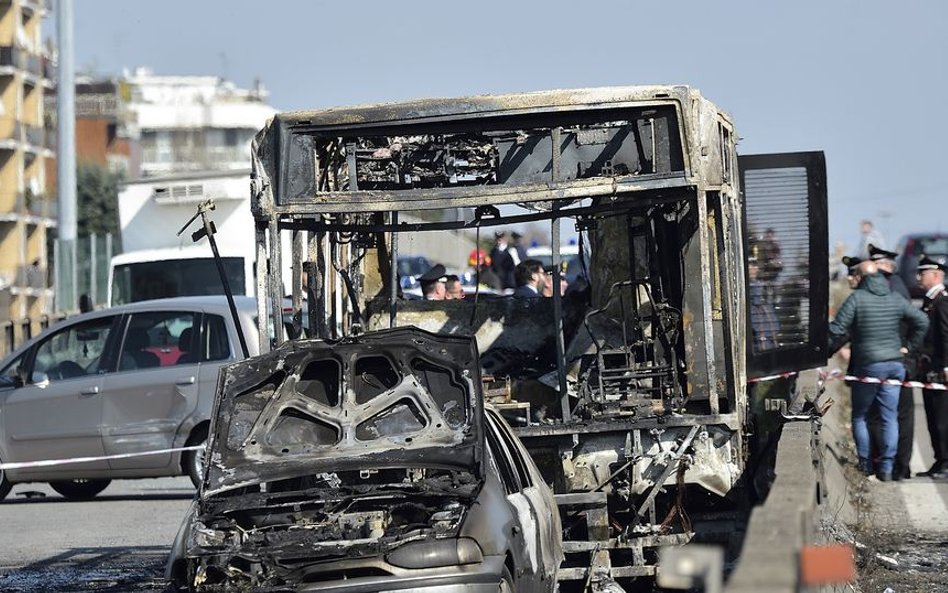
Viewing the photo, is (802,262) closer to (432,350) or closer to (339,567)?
(432,350)

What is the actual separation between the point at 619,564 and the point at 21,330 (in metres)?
20.5

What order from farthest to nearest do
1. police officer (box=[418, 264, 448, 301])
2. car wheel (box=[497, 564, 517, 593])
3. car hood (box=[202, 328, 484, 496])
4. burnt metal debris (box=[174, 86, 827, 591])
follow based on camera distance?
police officer (box=[418, 264, 448, 301]) → burnt metal debris (box=[174, 86, 827, 591]) → car hood (box=[202, 328, 484, 496]) → car wheel (box=[497, 564, 517, 593])

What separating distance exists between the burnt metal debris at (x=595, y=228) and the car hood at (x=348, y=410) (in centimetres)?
9

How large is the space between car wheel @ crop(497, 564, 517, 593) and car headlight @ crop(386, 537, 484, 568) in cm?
15

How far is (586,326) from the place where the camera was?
11.7 meters

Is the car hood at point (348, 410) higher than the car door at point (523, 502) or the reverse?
higher

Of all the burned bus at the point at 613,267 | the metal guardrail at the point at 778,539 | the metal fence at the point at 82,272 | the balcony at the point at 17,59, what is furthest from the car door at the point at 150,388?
the balcony at the point at 17,59

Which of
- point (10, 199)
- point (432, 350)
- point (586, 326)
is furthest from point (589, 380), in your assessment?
point (10, 199)

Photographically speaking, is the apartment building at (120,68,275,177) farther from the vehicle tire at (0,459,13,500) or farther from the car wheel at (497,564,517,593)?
the car wheel at (497,564,517,593)

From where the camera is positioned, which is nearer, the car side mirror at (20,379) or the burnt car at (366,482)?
the burnt car at (366,482)

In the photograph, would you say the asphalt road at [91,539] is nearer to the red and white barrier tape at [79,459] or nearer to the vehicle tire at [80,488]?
the vehicle tire at [80,488]

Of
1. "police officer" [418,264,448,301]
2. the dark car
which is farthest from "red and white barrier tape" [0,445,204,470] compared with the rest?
the dark car

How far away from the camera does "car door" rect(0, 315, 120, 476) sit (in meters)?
16.0

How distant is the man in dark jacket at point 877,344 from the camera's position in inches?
620
